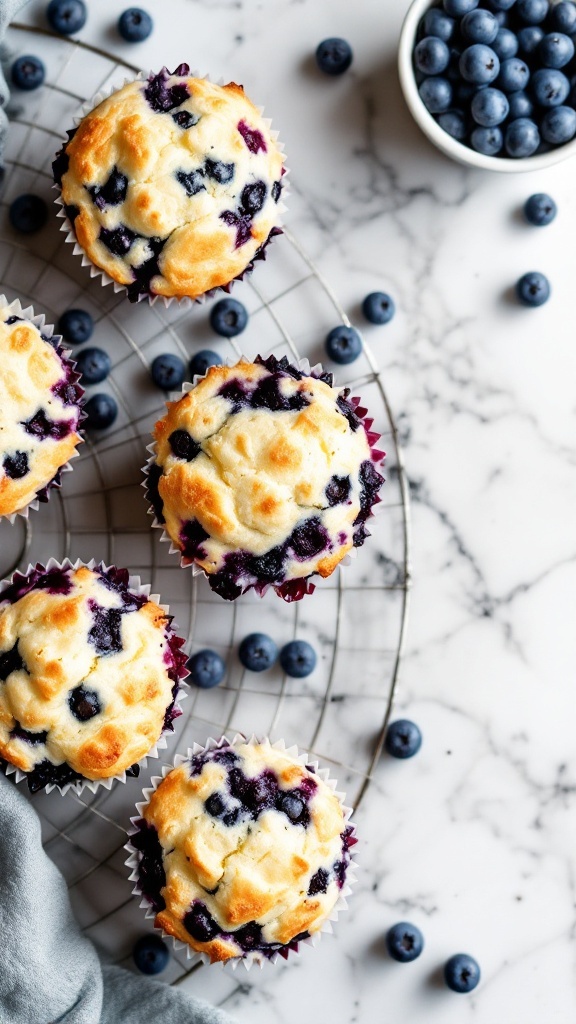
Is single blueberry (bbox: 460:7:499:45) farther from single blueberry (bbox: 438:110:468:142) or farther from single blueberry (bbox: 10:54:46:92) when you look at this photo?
single blueberry (bbox: 10:54:46:92)

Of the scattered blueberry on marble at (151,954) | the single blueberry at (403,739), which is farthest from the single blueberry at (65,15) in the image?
the scattered blueberry on marble at (151,954)

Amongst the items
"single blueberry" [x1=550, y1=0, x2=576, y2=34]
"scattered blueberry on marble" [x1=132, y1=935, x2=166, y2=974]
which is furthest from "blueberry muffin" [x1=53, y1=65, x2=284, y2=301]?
"scattered blueberry on marble" [x1=132, y1=935, x2=166, y2=974]

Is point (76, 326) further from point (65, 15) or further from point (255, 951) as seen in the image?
point (255, 951)

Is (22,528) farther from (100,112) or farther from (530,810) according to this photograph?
(530,810)

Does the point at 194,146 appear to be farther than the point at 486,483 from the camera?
No

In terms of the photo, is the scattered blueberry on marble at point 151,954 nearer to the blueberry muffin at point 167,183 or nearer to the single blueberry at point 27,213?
the blueberry muffin at point 167,183

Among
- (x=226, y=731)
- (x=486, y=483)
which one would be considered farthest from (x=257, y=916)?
(x=486, y=483)
